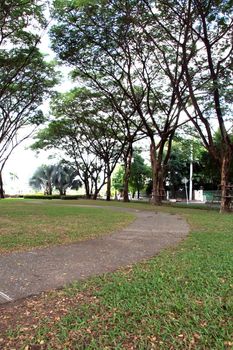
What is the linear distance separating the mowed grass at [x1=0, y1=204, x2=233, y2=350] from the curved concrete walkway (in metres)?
0.31

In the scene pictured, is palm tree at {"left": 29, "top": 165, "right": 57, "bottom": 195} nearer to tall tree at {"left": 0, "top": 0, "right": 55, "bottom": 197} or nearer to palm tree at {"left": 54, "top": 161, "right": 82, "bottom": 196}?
palm tree at {"left": 54, "top": 161, "right": 82, "bottom": 196}

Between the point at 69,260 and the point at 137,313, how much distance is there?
223 cm

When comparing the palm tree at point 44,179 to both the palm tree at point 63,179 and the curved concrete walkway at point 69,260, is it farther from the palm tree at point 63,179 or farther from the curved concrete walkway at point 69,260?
the curved concrete walkway at point 69,260

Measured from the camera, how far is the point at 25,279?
4.26 m

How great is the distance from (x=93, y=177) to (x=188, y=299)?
1268 inches

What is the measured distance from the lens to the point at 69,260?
17.2ft

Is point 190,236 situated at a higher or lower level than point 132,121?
lower

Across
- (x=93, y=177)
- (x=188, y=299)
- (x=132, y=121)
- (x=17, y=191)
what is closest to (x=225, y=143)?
(x=132, y=121)

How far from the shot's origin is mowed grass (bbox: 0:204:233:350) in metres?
2.77

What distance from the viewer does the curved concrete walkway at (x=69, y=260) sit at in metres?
4.07

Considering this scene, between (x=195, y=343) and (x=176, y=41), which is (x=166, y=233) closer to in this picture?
(x=195, y=343)

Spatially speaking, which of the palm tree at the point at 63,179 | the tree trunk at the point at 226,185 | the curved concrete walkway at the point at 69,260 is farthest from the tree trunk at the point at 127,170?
the palm tree at the point at 63,179

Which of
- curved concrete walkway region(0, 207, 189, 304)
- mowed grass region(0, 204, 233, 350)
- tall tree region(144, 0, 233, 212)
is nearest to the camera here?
mowed grass region(0, 204, 233, 350)

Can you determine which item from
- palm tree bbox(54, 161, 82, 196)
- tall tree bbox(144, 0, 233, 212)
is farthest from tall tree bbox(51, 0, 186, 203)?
palm tree bbox(54, 161, 82, 196)
